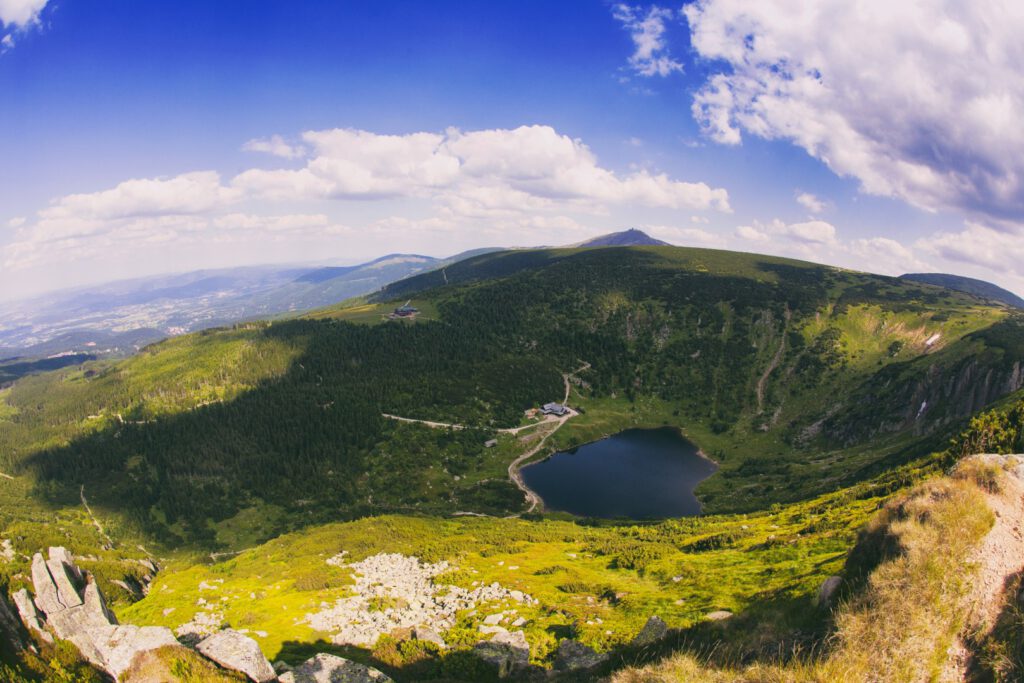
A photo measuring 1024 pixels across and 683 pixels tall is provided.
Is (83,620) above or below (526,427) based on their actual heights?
above

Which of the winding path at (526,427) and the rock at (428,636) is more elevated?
the rock at (428,636)

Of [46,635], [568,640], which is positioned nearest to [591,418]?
[568,640]

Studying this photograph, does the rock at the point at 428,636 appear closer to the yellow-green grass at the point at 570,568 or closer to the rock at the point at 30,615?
the yellow-green grass at the point at 570,568

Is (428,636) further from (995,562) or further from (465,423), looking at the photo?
(465,423)

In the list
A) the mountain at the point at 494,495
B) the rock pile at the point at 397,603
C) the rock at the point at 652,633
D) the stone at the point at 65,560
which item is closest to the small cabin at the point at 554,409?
the mountain at the point at 494,495

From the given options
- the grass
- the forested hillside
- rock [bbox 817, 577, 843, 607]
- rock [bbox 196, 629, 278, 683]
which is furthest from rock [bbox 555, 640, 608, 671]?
the forested hillside

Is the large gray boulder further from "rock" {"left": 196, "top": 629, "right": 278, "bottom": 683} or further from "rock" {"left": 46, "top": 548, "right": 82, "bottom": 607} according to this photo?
"rock" {"left": 196, "top": 629, "right": 278, "bottom": 683}

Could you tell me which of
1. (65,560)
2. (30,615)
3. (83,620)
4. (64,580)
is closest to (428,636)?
(83,620)

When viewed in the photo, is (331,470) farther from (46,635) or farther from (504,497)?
(46,635)
